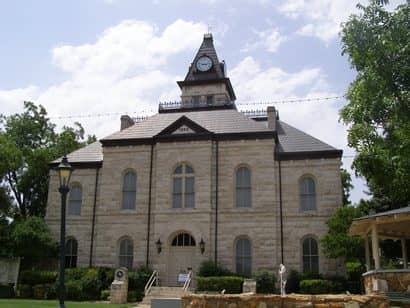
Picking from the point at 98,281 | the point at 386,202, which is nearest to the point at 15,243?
the point at 98,281

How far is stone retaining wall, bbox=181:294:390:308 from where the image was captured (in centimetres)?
1166

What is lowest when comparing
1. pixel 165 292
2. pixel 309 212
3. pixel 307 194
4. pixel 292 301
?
pixel 165 292

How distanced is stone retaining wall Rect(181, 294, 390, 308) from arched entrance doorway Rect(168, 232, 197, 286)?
1664 cm

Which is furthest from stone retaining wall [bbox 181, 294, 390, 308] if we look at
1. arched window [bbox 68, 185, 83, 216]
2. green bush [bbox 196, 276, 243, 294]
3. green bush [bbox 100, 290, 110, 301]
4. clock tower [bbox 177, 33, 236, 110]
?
clock tower [bbox 177, 33, 236, 110]

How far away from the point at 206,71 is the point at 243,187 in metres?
19.3

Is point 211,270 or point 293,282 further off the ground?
point 211,270

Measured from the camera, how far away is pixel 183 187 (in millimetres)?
30547

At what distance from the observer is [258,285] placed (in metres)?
26.7

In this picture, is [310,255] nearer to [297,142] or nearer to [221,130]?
[297,142]

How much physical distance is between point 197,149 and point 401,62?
16.0 meters

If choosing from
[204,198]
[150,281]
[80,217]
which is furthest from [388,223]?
[80,217]

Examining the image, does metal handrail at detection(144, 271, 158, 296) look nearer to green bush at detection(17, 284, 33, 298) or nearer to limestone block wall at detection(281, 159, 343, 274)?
green bush at detection(17, 284, 33, 298)

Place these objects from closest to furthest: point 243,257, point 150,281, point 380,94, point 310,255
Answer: point 380,94 → point 150,281 → point 310,255 → point 243,257

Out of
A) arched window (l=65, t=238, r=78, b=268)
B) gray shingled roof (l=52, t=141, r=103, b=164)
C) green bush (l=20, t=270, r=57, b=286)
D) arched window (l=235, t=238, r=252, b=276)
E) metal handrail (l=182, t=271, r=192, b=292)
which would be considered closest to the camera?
metal handrail (l=182, t=271, r=192, b=292)
